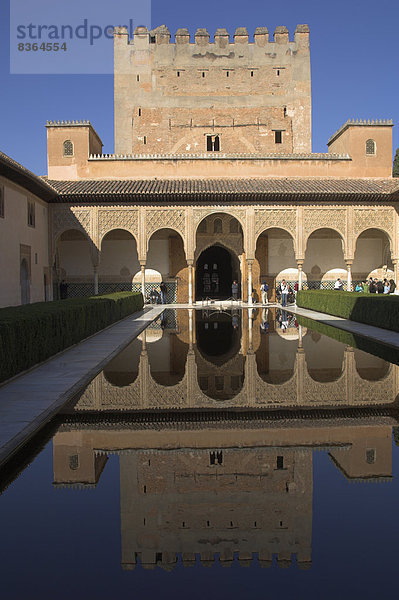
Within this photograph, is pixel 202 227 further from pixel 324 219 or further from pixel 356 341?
pixel 356 341

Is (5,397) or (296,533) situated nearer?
(296,533)

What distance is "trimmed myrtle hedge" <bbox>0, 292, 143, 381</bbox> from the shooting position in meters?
6.45

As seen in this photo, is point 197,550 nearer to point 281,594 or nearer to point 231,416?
point 281,594

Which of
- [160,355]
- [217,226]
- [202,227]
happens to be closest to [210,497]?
[160,355]

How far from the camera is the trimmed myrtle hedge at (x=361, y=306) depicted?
39.0ft

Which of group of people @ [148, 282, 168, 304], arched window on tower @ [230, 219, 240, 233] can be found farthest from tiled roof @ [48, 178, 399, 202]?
group of people @ [148, 282, 168, 304]

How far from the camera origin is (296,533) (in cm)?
283

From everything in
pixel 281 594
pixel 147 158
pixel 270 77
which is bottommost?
pixel 281 594

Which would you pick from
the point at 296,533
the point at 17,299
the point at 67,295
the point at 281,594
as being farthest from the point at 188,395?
the point at 67,295

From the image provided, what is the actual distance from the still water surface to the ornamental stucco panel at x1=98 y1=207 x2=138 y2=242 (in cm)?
1558

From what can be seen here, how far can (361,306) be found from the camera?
13922mm

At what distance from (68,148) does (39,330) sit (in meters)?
17.4

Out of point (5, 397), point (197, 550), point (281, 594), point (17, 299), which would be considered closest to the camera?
point (281, 594)

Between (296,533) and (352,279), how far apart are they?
2169 centimetres
